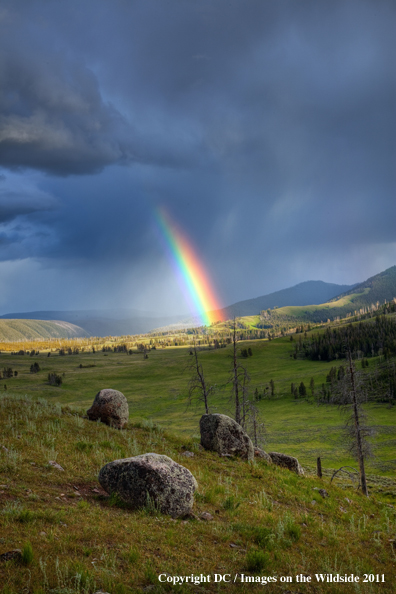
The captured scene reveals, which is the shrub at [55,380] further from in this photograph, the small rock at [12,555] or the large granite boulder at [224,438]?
the small rock at [12,555]

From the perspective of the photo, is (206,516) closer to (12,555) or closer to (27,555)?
(27,555)

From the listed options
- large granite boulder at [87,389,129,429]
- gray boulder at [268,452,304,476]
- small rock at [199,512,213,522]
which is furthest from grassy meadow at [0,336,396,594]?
gray boulder at [268,452,304,476]

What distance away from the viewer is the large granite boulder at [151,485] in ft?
35.2

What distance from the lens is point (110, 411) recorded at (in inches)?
898

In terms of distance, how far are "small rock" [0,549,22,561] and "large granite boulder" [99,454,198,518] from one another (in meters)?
4.62

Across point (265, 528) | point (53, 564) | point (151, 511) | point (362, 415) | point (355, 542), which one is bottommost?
point (362, 415)

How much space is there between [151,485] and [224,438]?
11.2m

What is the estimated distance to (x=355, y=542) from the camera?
11625mm

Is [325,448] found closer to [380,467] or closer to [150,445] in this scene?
[380,467]

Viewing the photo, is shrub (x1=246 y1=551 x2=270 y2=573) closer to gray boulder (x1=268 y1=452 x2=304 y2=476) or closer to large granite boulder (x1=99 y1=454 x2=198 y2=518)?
large granite boulder (x1=99 y1=454 x2=198 y2=518)

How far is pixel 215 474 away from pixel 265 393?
429ft

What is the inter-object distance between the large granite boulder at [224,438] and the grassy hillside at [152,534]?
3.50 m

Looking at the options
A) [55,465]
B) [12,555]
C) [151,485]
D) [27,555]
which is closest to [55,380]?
[55,465]

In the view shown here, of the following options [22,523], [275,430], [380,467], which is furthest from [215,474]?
[275,430]
